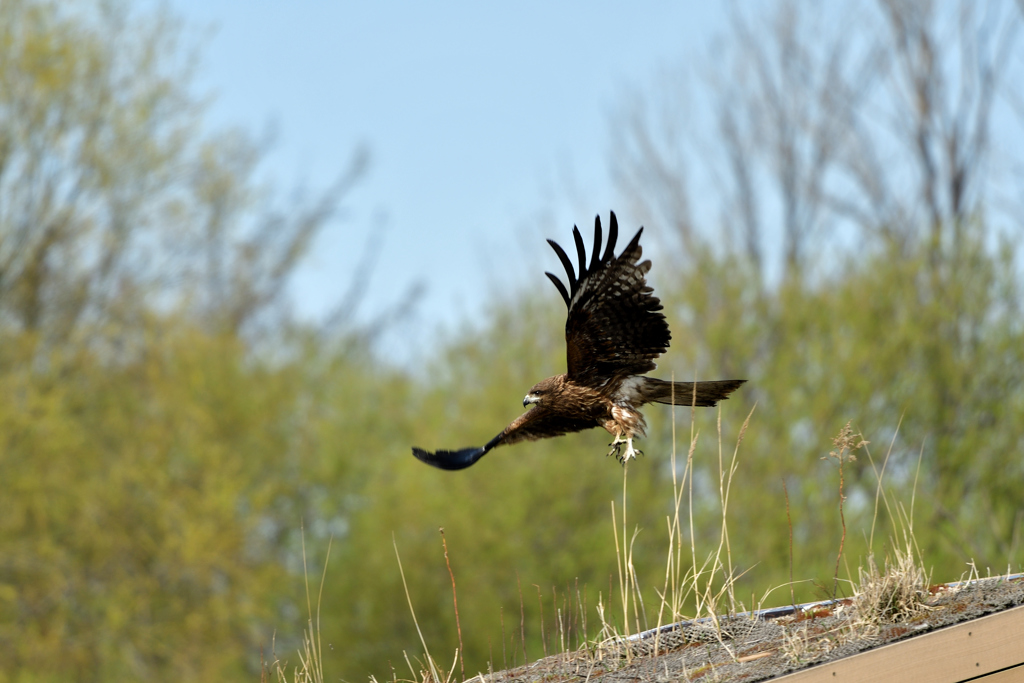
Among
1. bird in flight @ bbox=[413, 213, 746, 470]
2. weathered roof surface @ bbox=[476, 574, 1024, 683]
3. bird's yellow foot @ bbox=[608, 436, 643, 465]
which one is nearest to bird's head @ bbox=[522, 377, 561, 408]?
bird in flight @ bbox=[413, 213, 746, 470]

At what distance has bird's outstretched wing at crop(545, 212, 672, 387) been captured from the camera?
394cm

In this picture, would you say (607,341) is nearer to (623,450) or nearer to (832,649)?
(623,450)

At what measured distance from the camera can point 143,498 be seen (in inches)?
642

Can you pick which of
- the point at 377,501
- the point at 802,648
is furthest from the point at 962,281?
the point at 802,648

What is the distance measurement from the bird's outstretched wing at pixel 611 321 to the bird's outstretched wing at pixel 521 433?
227 mm

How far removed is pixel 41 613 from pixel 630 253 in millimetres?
14649

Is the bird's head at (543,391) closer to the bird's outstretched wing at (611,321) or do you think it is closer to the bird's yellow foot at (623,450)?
the bird's outstretched wing at (611,321)

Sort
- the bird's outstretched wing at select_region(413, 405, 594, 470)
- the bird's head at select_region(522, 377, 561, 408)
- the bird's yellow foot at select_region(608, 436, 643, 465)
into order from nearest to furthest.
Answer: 1. the bird's yellow foot at select_region(608, 436, 643, 465)
2. the bird's head at select_region(522, 377, 561, 408)
3. the bird's outstretched wing at select_region(413, 405, 594, 470)

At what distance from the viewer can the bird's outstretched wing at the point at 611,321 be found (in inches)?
155

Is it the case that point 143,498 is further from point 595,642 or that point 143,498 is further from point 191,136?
point 595,642

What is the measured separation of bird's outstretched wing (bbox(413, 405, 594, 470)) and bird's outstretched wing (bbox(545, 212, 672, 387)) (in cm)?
23

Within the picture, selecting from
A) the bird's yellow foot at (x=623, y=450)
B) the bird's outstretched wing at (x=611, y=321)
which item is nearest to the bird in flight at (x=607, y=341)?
the bird's outstretched wing at (x=611, y=321)

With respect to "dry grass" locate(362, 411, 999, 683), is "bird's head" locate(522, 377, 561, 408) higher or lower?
higher

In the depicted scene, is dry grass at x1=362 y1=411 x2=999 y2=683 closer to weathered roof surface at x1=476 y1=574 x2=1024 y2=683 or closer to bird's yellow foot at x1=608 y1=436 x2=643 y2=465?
weathered roof surface at x1=476 y1=574 x2=1024 y2=683
